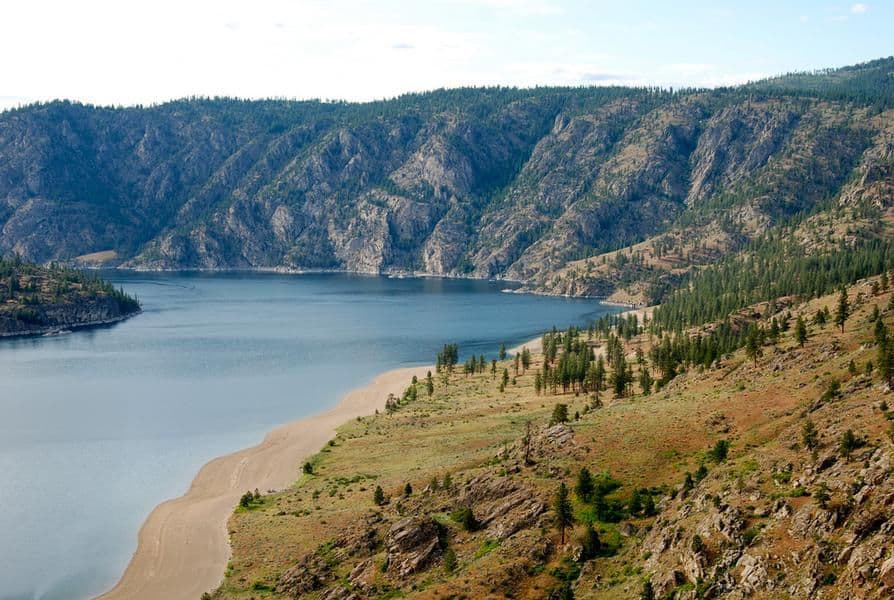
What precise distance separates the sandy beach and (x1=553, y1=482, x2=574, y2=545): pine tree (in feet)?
106

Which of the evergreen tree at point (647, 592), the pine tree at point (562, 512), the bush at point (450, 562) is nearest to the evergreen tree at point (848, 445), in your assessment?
the evergreen tree at point (647, 592)

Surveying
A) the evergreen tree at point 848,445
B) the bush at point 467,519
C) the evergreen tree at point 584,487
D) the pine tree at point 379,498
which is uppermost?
the evergreen tree at point 848,445

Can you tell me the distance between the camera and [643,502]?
71000mm

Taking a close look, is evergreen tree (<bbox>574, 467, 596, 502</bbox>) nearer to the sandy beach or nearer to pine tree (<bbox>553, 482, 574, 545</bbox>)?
pine tree (<bbox>553, 482, 574, 545</bbox>)

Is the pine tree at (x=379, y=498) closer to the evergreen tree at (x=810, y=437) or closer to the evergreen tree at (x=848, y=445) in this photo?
the evergreen tree at (x=810, y=437)

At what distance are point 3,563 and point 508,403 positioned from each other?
78.6m

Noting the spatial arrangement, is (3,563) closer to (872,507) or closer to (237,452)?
(237,452)

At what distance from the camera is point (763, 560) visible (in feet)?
176

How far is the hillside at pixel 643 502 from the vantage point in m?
54.5

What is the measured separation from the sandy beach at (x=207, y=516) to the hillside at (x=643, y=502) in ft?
8.38

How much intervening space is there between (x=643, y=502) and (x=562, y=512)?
7571 mm

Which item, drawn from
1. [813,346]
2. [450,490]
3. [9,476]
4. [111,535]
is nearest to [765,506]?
[450,490]

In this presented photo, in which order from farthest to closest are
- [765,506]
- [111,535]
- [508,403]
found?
1. [508,403]
2. [111,535]
3. [765,506]

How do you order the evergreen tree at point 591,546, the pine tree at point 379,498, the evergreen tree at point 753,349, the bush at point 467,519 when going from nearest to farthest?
the evergreen tree at point 591,546 < the bush at point 467,519 < the pine tree at point 379,498 < the evergreen tree at point 753,349
